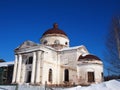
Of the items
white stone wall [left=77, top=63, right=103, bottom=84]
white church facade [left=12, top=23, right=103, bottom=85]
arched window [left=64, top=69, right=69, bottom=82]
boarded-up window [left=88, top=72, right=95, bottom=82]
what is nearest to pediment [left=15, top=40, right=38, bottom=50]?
white church facade [left=12, top=23, right=103, bottom=85]

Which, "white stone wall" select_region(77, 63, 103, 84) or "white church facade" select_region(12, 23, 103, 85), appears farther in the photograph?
"white stone wall" select_region(77, 63, 103, 84)

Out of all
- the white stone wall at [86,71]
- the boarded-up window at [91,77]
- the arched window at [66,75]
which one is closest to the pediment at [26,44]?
the arched window at [66,75]

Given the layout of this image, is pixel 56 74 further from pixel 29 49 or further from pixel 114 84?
pixel 114 84

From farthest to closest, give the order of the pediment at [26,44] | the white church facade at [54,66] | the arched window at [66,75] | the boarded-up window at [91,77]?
the arched window at [66,75] < the pediment at [26,44] < the boarded-up window at [91,77] < the white church facade at [54,66]

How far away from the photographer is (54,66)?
3116cm

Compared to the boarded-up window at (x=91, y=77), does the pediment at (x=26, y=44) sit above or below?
above

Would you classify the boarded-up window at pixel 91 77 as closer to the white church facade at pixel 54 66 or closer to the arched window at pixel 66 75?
the white church facade at pixel 54 66

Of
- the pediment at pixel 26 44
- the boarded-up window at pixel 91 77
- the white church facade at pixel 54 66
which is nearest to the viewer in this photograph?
the white church facade at pixel 54 66

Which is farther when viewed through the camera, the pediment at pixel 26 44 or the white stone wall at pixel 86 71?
the pediment at pixel 26 44

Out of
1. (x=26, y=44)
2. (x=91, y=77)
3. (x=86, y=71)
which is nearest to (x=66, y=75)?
(x=86, y=71)

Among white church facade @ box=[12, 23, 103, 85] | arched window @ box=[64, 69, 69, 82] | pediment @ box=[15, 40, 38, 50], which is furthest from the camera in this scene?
arched window @ box=[64, 69, 69, 82]

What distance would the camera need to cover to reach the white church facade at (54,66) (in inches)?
1131

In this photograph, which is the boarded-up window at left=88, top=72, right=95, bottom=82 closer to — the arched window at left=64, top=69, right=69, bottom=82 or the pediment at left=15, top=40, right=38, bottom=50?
the arched window at left=64, top=69, right=69, bottom=82

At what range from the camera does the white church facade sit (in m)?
28.7
